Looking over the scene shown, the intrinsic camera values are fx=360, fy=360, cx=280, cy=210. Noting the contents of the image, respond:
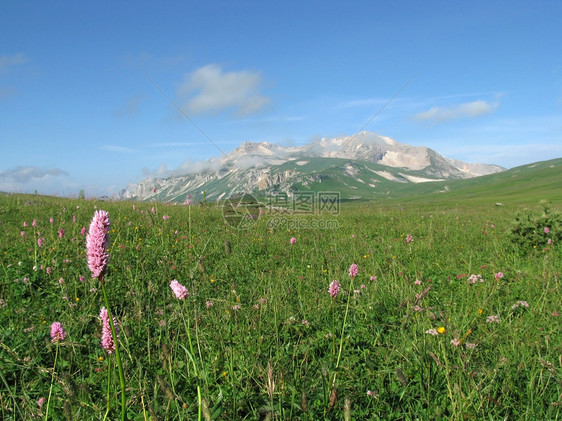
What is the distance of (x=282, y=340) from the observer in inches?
142

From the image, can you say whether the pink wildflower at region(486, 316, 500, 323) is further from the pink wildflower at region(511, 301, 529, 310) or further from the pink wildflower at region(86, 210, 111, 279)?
the pink wildflower at region(86, 210, 111, 279)

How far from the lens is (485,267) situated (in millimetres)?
6043

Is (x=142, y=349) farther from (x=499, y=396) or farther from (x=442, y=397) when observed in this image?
(x=499, y=396)

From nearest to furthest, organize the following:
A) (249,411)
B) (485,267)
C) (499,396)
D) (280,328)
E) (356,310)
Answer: (249,411), (499,396), (280,328), (356,310), (485,267)

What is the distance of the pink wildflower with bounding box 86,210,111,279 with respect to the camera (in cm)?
164

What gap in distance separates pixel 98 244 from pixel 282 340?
2403mm

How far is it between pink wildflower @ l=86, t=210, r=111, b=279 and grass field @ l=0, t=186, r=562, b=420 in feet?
1.74

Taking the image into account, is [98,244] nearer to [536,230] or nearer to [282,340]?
[282,340]

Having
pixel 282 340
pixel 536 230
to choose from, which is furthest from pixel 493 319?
pixel 536 230

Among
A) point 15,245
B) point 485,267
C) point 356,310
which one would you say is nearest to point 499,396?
point 356,310

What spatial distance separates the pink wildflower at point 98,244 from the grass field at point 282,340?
53 cm

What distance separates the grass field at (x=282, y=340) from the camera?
257 centimetres

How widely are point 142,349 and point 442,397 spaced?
8.58ft

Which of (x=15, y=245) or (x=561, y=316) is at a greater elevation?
(x=15, y=245)
